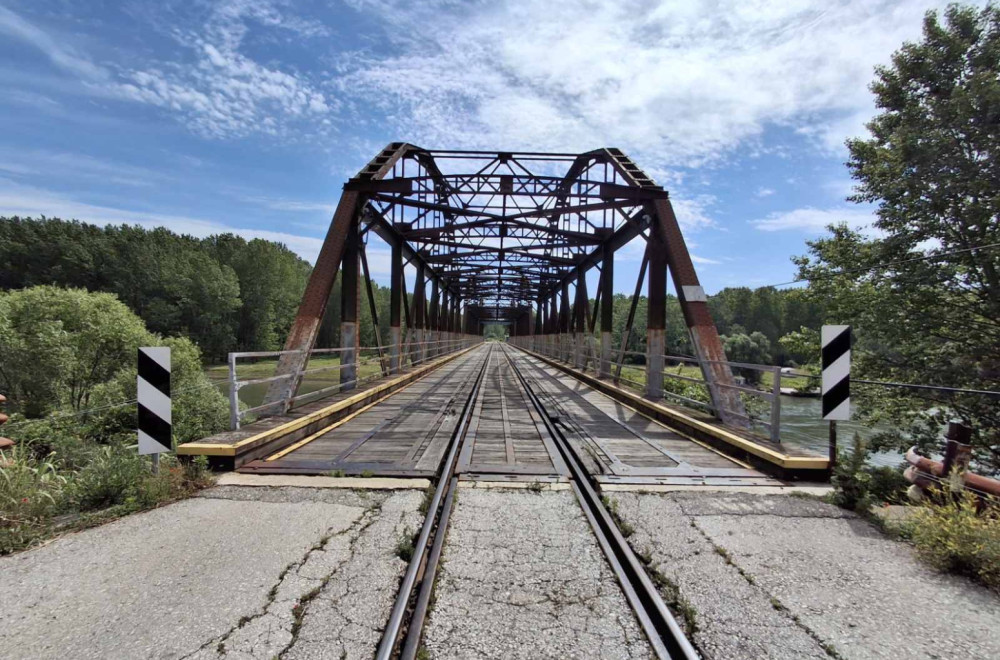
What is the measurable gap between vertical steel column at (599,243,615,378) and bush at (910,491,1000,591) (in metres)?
12.4

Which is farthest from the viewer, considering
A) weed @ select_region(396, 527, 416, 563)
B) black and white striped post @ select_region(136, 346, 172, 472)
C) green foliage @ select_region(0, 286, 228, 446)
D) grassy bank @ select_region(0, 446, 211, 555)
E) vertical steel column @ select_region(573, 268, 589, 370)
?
Result: vertical steel column @ select_region(573, 268, 589, 370)

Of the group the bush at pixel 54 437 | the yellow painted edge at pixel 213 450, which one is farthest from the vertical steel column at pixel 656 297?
the bush at pixel 54 437

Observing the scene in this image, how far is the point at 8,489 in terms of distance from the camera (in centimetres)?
353

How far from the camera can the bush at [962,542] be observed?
9.32 feet

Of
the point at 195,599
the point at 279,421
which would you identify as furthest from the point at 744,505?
the point at 279,421

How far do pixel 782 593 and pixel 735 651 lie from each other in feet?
2.46

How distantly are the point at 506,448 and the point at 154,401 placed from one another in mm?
4037

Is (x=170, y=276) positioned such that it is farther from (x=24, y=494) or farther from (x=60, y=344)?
(x=24, y=494)

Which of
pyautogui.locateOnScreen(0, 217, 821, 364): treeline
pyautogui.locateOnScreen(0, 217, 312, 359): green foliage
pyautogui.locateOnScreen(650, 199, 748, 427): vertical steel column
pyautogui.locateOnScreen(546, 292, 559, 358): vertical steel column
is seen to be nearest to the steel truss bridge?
pyautogui.locateOnScreen(650, 199, 748, 427): vertical steel column

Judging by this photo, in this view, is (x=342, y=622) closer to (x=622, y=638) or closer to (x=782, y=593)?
(x=622, y=638)

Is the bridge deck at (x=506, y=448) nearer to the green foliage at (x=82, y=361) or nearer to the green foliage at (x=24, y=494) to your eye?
the green foliage at (x=24, y=494)

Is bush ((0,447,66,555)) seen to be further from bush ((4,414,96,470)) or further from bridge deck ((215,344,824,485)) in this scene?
bush ((4,414,96,470))

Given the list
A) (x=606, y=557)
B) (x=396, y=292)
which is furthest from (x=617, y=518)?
(x=396, y=292)

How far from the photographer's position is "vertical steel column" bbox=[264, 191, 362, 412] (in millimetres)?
7695
